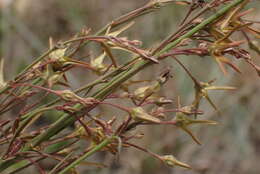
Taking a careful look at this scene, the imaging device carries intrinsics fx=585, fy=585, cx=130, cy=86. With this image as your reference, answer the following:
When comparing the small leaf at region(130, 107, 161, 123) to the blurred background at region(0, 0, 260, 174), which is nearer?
the small leaf at region(130, 107, 161, 123)

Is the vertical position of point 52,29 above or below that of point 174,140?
above

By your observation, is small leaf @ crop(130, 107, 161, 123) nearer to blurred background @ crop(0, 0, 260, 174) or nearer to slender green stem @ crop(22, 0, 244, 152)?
slender green stem @ crop(22, 0, 244, 152)

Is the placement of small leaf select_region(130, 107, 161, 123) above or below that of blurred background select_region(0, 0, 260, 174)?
above

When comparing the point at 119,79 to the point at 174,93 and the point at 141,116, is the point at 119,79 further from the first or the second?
the point at 174,93

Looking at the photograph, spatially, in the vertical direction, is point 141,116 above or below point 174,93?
above

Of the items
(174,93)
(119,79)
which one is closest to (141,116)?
(119,79)

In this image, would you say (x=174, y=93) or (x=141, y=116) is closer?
(x=141, y=116)

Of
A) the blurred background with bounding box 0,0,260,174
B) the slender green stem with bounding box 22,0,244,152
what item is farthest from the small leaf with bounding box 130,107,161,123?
the blurred background with bounding box 0,0,260,174

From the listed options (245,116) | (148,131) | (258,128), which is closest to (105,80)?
(148,131)

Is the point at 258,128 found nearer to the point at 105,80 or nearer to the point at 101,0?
the point at 101,0
